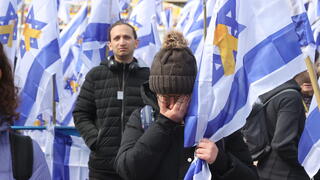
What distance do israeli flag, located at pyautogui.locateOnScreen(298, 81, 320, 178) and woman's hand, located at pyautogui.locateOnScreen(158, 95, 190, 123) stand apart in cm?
77

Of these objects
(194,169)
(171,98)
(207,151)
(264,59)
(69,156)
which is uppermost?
(264,59)

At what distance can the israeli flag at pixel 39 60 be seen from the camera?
6.56m

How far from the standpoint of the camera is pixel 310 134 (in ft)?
11.1

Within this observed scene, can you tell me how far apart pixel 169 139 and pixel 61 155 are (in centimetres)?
343

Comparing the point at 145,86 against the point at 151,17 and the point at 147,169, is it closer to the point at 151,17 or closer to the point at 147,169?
the point at 147,169

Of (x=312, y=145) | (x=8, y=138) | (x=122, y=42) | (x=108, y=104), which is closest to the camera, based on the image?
(x=8, y=138)

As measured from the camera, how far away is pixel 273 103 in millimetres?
4539

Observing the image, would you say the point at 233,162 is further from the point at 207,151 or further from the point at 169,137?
the point at 169,137

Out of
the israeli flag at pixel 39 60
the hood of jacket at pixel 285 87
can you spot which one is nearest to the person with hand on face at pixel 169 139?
the hood of jacket at pixel 285 87

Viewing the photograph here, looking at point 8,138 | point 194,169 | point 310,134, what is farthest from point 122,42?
point 8,138

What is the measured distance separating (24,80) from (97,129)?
1.81m

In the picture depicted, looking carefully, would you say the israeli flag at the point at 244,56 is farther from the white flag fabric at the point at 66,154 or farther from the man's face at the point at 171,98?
the white flag fabric at the point at 66,154

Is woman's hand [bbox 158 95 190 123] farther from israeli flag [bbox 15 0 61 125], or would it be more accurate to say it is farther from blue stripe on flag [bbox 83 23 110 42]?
blue stripe on flag [bbox 83 23 110 42]

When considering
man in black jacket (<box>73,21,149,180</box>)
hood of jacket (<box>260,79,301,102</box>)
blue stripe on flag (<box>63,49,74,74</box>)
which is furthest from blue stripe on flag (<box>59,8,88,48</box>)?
hood of jacket (<box>260,79,301,102</box>)
